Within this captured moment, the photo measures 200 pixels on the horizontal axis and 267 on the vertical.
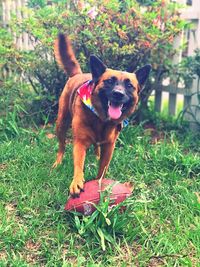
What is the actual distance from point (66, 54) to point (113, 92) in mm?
1226

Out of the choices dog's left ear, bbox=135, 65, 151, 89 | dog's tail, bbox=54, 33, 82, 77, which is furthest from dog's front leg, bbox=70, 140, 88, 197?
dog's tail, bbox=54, 33, 82, 77

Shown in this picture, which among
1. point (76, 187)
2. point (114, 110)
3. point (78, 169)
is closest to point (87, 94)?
point (114, 110)

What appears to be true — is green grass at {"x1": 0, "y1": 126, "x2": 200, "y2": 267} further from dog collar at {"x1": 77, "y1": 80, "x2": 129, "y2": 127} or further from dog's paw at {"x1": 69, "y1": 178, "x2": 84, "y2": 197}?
dog collar at {"x1": 77, "y1": 80, "x2": 129, "y2": 127}

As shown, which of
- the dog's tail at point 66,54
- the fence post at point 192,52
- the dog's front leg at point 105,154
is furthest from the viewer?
the fence post at point 192,52

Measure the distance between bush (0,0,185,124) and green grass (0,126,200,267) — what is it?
110 centimetres

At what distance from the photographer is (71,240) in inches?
101

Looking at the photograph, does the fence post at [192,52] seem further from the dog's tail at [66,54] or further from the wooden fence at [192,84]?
the dog's tail at [66,54]

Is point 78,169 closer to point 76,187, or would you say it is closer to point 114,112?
point 76,187

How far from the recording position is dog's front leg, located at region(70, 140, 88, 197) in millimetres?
2762

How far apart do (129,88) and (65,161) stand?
1.14 meters

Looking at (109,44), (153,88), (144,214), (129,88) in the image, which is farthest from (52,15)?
(144,214)

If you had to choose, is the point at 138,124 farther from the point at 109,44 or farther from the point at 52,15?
the point at 52,15

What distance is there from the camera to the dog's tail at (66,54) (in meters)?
3.82

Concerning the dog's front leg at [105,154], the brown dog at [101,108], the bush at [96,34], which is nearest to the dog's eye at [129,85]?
the brown dog at [101,108]
